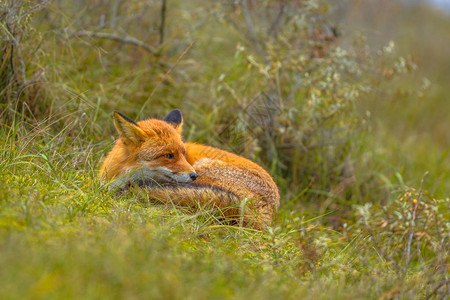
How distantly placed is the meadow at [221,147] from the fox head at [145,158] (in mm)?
229

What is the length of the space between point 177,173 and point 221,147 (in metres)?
1.57

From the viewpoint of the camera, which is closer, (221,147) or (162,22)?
(221,147)

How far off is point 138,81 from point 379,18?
6.64 m

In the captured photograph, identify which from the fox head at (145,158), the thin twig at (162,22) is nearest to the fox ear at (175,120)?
the fox head at (145,158)

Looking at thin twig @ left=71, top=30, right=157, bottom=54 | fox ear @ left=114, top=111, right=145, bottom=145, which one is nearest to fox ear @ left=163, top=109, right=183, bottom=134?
fox ear @ left=114, top=111, right=145, bottom=145

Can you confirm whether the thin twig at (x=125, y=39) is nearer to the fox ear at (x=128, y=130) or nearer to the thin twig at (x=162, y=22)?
the thin twig at (x=162, y=22)

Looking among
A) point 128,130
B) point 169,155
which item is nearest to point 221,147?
point 169,155

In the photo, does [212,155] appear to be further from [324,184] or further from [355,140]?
[355,140]

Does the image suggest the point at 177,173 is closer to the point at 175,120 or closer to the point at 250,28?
the point at 175,120

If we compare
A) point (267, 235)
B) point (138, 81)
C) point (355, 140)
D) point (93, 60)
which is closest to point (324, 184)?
Answer: point (355, 140)

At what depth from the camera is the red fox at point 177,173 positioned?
11.6ft

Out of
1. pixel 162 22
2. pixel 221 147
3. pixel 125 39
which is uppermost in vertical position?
pixel 162 22

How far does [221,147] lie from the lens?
5285 millimetres

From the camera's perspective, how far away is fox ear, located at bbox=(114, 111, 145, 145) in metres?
3.75
